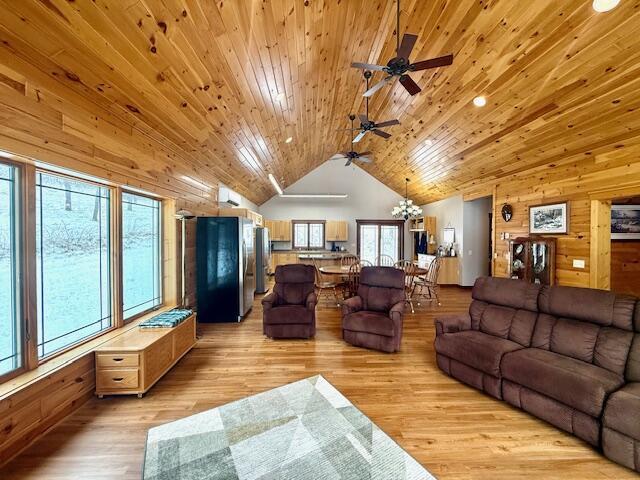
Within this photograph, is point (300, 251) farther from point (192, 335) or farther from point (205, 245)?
point (192, 335)

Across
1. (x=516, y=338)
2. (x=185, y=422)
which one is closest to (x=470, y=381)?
(x=516, y=338)

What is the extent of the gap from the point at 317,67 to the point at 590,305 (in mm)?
3720

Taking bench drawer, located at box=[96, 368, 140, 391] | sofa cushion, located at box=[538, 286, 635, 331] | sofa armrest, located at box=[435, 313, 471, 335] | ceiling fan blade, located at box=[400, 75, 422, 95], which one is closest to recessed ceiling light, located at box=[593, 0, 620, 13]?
ceiling fan blade, located at box=[400, 75, 422, 95]

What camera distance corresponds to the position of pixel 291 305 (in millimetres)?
4133

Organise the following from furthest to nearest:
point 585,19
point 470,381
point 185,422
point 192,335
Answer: point 192,335
point 470,381
point 585,19
point 185,422

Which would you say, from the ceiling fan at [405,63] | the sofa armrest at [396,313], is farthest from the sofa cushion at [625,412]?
the ceiling fan at [405,63]

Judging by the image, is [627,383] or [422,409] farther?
[422,409]

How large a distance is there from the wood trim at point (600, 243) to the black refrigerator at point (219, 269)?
5.57m

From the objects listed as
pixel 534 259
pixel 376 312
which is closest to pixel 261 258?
pixel 376 312

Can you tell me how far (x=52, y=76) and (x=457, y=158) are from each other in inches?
242

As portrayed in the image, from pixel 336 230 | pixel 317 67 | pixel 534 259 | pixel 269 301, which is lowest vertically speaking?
pixel 269 301

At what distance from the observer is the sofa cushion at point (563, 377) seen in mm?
1849

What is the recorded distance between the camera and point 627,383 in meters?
1.93

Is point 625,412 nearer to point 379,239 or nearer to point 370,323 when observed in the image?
point 370,323
